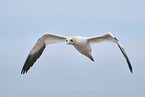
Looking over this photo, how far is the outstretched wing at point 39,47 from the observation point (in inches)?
743

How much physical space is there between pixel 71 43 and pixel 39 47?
10.4 ft

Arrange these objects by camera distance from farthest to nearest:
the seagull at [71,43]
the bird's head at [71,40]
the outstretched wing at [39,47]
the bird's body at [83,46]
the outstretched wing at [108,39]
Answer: the outstretched wing at [39,47], the bird's body at [83,46], the seagull at [71,43], the bird's head at [71,40], the outstretched wing at [108,39]

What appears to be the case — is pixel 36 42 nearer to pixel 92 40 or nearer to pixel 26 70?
pixel 26 70

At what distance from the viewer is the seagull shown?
1711 cm

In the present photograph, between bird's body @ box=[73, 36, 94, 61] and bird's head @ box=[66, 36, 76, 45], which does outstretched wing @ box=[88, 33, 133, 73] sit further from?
bird's head @ box=[66, 36, 76, 45]

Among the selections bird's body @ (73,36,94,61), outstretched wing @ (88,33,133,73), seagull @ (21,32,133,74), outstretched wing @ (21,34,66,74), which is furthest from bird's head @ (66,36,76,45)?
outstretched wing @ (21,34,66,74)

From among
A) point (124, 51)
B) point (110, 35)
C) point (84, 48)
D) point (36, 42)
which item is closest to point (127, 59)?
point (124, 51)

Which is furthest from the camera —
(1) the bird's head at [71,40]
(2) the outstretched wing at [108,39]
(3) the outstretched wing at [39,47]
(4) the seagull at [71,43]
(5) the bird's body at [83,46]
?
(3) the outstretched wing at [39,47]

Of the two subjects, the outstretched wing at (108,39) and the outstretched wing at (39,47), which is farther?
the outstretched wing at (39,47)

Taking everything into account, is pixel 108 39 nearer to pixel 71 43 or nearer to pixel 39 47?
pixel 71 43

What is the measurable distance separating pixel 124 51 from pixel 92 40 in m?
2.44

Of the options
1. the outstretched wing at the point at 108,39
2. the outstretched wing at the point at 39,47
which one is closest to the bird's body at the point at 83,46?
the outstretched wing at the point at 108,39

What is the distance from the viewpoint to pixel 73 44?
17438 millimetres

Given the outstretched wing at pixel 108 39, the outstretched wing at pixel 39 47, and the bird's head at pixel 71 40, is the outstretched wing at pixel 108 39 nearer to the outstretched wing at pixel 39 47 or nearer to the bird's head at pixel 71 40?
the bird's head at pixel 71 40
